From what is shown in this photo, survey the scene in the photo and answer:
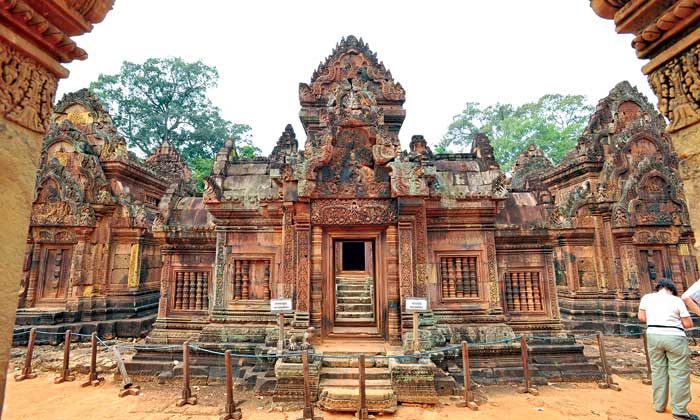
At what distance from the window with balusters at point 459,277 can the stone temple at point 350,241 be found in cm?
4

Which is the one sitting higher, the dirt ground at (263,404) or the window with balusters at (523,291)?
the window with balusters at (523,291)

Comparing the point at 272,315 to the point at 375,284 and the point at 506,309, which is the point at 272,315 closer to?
the point at 375,284

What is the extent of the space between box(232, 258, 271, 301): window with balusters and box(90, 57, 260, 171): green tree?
22.0 m

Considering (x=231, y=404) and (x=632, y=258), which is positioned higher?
(x=632, y=258)

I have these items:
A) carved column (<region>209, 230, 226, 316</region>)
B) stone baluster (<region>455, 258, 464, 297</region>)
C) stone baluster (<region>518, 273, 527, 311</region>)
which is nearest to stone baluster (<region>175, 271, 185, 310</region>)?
carved column (<region>209, 230, 226, 316</region>)

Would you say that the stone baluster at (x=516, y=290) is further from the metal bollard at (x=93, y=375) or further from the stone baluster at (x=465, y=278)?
the metal bollard at (x=93, y=375)

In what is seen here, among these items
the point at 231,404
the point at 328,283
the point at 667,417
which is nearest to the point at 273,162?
the point at 328,283

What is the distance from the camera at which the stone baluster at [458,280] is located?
846cm

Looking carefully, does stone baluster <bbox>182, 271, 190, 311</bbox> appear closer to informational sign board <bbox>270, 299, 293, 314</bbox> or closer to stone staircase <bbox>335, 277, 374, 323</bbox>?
informational sign board <bbox>270, 299, 293, 314</bbox>

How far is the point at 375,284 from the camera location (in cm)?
835

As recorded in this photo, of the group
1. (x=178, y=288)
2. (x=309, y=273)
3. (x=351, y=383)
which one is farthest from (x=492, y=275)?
(x=178, y=288)

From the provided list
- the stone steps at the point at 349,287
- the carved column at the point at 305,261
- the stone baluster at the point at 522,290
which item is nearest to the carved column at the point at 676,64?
the carved column at the point at 305,261

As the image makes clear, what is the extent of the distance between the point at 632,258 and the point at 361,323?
11.1 meters

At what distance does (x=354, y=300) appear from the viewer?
1235 cm
